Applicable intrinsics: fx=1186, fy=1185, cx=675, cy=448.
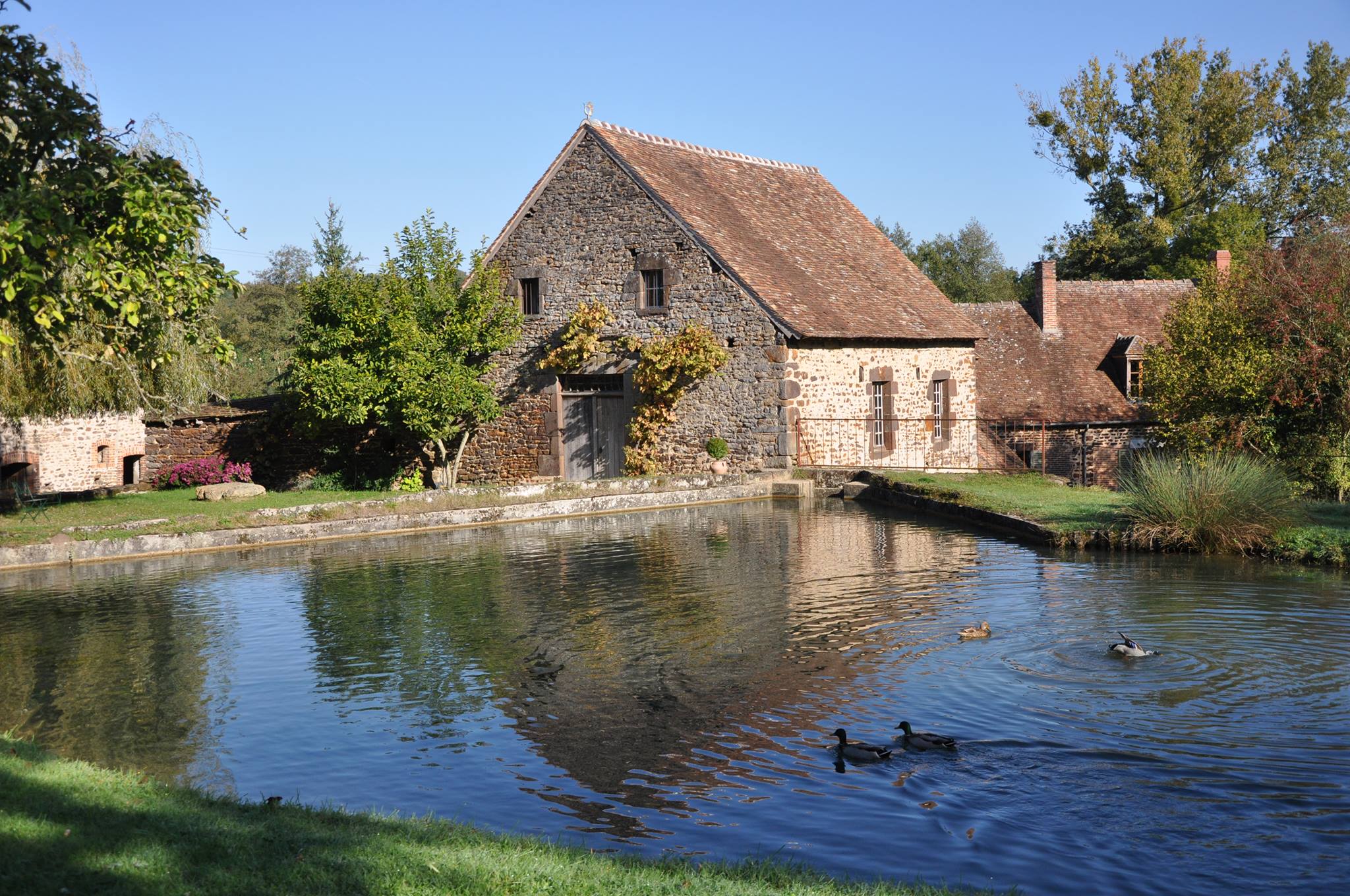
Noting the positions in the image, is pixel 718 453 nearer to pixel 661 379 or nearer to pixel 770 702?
pixel 661 379

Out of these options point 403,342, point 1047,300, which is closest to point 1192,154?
point 1047,300

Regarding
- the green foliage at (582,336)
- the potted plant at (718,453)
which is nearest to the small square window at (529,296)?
the green foliage at (582,336)

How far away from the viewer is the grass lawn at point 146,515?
17672 mm

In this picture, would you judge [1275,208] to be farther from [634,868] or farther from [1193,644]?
[634,868]

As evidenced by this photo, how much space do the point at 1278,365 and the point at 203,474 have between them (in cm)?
2228

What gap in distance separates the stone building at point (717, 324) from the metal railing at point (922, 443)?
55 mm

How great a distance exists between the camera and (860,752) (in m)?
7.61

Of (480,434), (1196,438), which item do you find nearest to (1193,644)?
(1196,438)

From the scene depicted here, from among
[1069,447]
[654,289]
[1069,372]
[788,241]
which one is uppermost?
[788,241]

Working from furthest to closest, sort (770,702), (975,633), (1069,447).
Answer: (1069,447)
(975,633)
(770,702)

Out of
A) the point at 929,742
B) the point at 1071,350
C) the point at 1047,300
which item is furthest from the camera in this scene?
the point at 1047,300

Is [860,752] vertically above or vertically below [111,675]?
below

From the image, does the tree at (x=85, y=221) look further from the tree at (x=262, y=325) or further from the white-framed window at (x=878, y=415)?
the tree at (x=262, y=325)

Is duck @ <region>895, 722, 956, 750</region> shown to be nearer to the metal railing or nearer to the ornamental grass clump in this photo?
the ornamental grass clump
